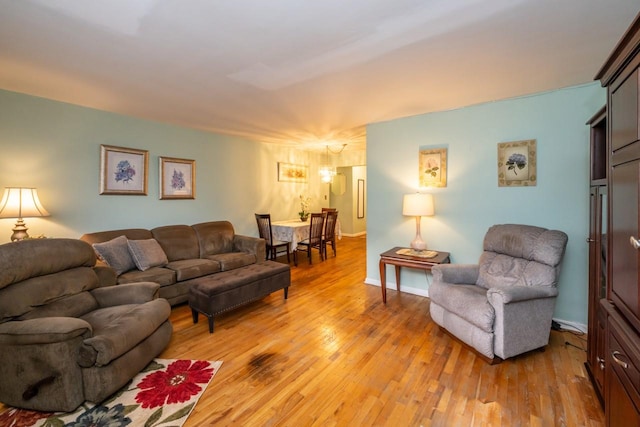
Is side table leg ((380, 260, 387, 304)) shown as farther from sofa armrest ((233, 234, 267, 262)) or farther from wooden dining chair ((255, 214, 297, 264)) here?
wooden dining chair ((255, 214, 297, 264))

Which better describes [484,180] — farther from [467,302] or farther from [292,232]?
[292,232]

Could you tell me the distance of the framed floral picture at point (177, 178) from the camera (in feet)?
13.4

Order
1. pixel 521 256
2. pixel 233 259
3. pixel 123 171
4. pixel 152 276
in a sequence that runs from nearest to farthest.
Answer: pixel 521 256
pixel 152 276
pixel 123 171
pixel 233 259

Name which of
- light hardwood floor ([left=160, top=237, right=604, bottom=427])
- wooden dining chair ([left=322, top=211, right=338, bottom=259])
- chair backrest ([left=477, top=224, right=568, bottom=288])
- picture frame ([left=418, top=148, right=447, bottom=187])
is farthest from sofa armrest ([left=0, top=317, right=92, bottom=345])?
wooden dining chair ([left=322, top=211, right=338, bottom=259])

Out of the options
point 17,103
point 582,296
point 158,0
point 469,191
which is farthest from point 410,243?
point 17,103

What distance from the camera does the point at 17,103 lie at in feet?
9.50

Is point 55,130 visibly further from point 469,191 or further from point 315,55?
point 469,191

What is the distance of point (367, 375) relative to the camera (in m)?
2.05

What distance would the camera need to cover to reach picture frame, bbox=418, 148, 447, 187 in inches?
135

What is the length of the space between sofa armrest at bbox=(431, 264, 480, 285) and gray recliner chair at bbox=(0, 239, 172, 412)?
2.46 m

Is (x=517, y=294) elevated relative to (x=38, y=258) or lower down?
lower down

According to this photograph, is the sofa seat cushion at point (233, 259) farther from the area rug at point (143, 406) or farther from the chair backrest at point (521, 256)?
the chair backrest at point (521, 256)

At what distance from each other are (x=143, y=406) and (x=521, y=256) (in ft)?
10.3

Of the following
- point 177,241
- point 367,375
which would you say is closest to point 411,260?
point 367,375
